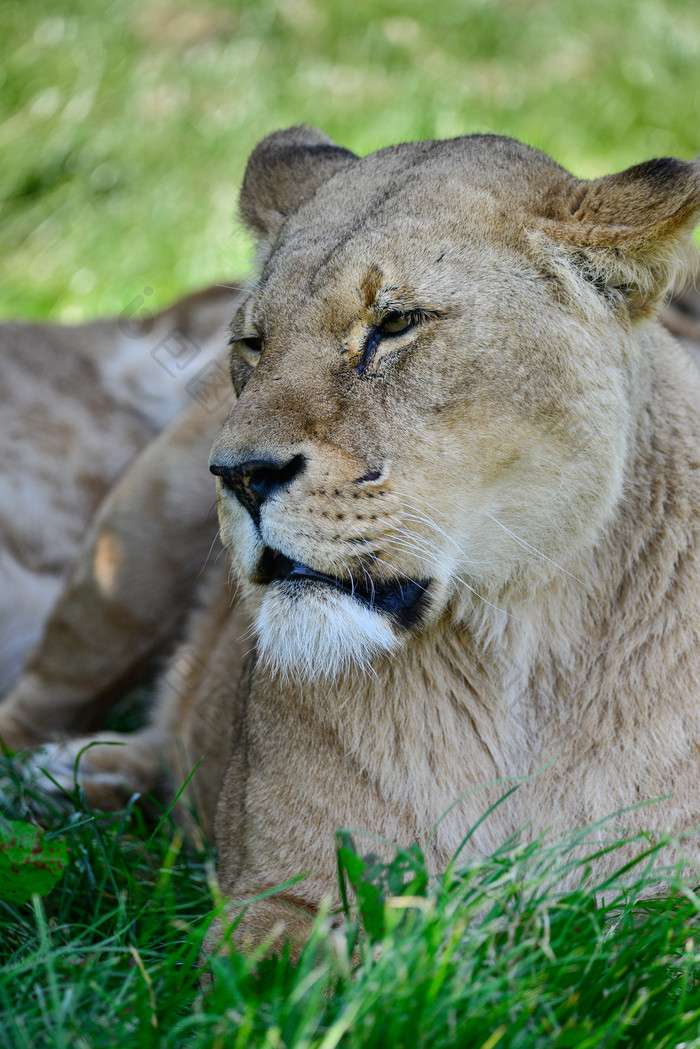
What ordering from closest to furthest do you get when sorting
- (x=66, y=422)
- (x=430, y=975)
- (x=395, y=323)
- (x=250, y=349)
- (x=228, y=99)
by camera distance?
(x=430, y=975), (x=395, y=323), (x=250, y=349), (x=66, y=422), (x=228, y=99)

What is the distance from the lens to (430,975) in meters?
1.59

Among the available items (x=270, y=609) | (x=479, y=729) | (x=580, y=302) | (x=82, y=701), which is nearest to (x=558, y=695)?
(x=479, y=729)

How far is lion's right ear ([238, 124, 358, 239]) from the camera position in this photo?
2.63 meters

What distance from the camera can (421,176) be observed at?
7.16ft

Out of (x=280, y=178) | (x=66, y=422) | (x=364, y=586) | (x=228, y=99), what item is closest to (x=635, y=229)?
(x=364, y=586)

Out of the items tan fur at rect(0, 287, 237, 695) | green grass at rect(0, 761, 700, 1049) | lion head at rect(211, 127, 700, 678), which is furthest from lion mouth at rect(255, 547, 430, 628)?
tan fur at rect(0, 287, 237, 695)

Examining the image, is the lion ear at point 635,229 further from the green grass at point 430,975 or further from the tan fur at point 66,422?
the tan fur at point 66,422

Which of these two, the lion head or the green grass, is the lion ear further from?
the green grass

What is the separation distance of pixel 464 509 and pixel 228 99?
233 inches

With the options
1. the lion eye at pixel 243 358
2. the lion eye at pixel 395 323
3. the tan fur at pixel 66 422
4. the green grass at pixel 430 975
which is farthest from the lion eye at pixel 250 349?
the tan fur at pixel 66 422

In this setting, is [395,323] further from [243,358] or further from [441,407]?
[243,358]

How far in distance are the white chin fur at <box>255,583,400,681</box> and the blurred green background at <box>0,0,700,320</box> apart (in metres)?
4.39

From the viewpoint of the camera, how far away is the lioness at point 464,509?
194 centimetres

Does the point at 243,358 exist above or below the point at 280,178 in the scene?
below
